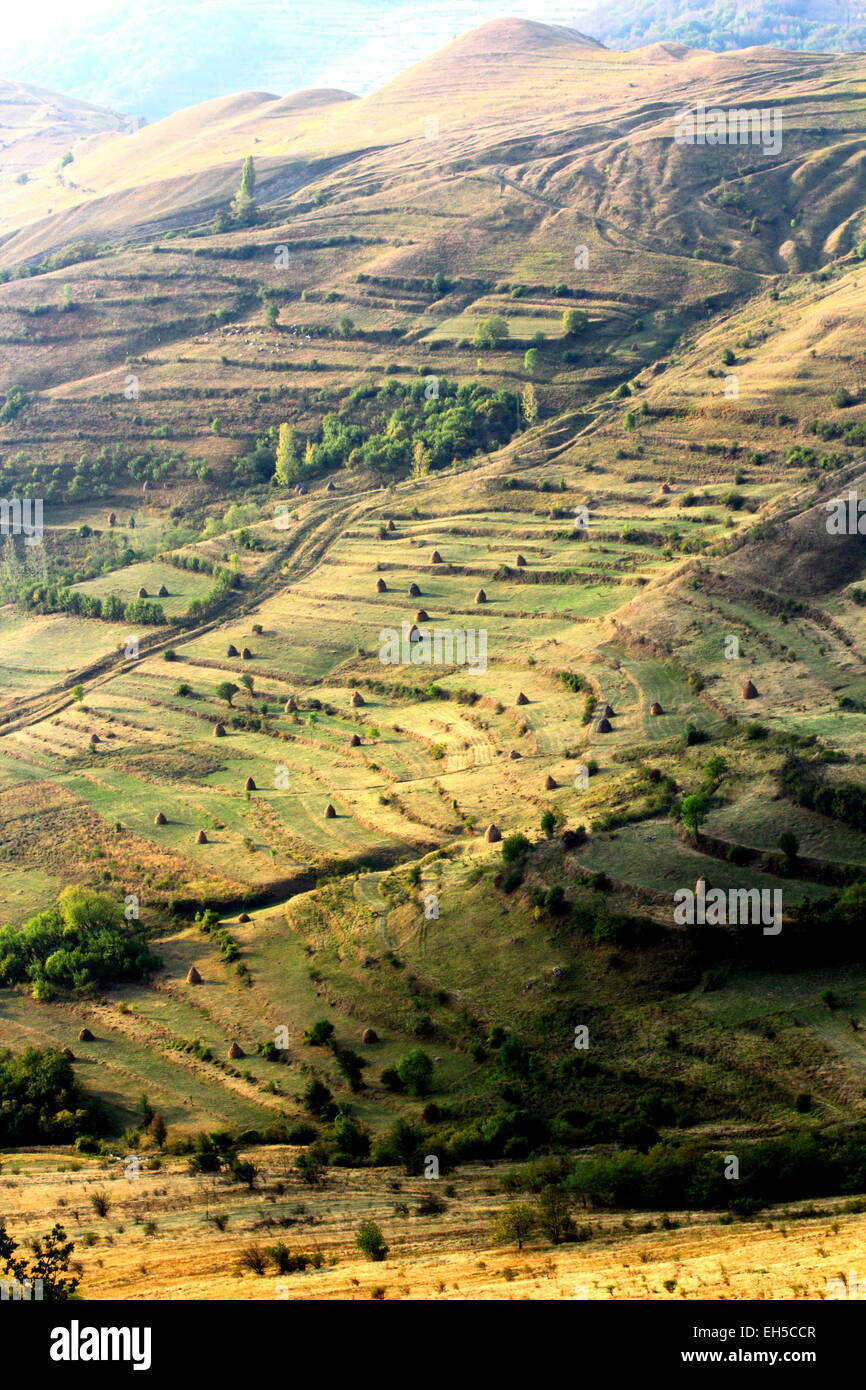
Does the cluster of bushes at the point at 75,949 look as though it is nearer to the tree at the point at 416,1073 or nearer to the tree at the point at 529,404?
the tree at the point at 416,1073

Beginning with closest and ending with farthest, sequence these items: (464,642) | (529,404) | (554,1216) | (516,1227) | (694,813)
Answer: (516,1227) → (554,1216) → (694,813) → (464,642) → (529,404)

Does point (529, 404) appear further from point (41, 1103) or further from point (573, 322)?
point (41, 1103)

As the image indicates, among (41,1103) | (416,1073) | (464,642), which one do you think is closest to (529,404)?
(464,642)

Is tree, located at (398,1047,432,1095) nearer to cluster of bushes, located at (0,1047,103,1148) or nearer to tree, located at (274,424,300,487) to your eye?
cluster of bushes, located at (0,1047,103,1148)

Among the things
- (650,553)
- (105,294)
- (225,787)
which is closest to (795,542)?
(650,553)

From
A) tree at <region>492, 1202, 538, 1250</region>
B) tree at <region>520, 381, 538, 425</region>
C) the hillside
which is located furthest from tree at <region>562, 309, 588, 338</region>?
tree at <region>492, 1202, 538, 1250</region>

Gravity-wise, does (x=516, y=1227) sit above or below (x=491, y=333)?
below

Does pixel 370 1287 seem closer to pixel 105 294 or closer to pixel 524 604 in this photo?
pixel 524 604
